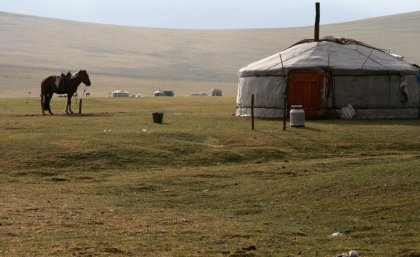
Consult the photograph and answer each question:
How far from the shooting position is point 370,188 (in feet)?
51.1

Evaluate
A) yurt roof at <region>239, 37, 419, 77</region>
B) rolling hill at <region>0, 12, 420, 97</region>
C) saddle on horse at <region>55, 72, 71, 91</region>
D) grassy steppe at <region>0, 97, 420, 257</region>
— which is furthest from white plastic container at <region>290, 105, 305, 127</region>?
rolling hill at <region>0, 12, 420, 97</region>

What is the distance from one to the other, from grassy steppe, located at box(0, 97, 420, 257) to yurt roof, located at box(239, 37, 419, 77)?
3.62m

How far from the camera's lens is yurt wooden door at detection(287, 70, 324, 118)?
108ft

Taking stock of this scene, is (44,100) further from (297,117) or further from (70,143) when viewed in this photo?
(70,143)

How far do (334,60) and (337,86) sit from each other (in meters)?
1.07

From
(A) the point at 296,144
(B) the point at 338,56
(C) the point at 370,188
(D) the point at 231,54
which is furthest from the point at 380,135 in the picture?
(D) the point at 231,54

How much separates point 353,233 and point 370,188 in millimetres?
3084

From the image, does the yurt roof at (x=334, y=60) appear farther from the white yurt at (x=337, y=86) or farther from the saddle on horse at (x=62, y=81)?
the saddle on horse at (x=62, y=81)

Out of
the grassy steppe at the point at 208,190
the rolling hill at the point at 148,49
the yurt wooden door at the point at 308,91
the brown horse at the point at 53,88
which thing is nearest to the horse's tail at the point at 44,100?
the brown horse at the point at 53,88

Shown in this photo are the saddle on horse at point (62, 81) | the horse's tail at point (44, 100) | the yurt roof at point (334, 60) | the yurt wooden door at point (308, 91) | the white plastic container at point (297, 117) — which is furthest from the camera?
the horse's tail at point (44, 100)

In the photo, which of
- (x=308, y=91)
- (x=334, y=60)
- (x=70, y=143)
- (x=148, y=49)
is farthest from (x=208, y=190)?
(x=148, y=49)

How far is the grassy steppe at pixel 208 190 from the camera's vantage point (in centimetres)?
1200

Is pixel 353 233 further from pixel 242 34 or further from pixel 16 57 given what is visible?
pixel 242 34

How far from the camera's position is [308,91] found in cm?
3319
